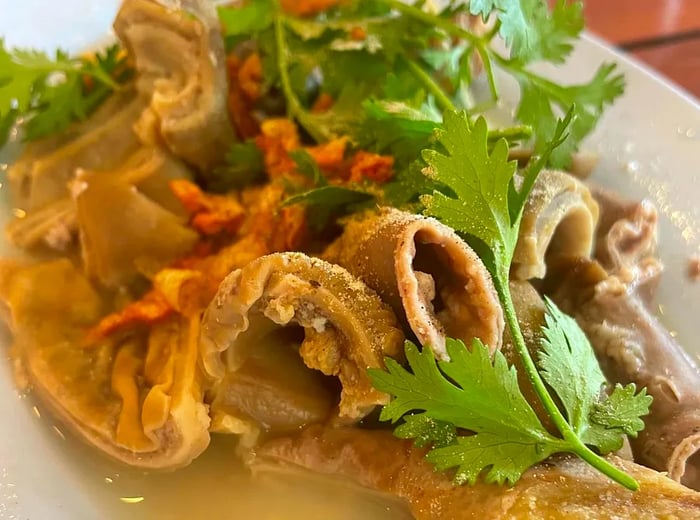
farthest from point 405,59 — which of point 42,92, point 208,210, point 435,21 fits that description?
point 42,92

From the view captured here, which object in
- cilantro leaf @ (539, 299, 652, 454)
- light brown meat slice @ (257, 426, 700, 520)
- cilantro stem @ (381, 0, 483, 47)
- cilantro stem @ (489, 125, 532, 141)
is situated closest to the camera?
light brown meat slice @ (257, 426, 700, 520)

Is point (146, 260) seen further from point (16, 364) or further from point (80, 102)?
point (80, 102)

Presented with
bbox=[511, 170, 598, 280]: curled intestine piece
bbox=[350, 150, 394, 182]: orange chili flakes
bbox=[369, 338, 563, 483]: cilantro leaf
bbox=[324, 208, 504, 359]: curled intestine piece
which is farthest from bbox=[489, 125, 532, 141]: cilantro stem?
bbox=[369, 338, 563, 483]: cilantro leaf

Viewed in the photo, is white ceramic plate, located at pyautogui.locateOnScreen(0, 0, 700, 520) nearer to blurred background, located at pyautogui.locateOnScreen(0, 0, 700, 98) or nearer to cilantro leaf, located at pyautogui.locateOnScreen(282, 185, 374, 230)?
blurred background, located at pyautogui.locateOnScreen(0, 0, 700, 98)

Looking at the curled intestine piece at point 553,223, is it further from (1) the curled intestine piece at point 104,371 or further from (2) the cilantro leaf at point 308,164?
(1) the curled intestine piece at point 104,371

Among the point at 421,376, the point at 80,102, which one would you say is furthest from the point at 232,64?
the point at 421,376
